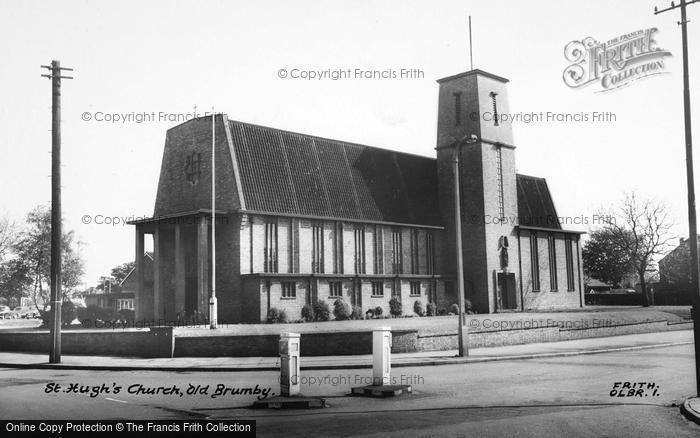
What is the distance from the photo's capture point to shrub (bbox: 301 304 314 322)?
40.2m

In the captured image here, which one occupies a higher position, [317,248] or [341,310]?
[317,248]

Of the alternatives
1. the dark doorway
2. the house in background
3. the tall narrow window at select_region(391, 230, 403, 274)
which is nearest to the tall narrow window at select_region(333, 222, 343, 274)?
the tall narrow window at select_region(391, 230, 403, 274)

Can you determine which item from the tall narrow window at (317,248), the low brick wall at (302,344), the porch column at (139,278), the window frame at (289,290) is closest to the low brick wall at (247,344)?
the low brick wall at (302,344)

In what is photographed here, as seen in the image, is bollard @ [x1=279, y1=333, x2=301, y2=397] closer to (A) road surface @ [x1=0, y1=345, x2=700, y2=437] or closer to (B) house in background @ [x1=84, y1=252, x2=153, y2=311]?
(A) road surface @ [x1=0, y1=345, x2=700, y2=437]

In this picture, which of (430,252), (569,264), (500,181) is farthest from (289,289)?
(569,264)

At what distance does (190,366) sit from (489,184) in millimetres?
35060

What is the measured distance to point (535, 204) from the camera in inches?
2424

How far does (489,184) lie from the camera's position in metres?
51.6

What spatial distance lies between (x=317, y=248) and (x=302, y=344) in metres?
19.8

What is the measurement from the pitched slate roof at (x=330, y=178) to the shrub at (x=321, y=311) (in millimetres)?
5966

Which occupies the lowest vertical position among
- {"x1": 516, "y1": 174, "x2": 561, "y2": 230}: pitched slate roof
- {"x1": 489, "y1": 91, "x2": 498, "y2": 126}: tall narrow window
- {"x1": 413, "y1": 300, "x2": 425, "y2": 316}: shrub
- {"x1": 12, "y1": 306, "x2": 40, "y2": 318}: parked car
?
{"x1": 12, "y1": 306, "x2": 40, "y2": 318}: parked car

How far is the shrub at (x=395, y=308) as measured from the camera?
46188mm

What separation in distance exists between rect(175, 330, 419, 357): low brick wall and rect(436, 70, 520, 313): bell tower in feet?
87.4

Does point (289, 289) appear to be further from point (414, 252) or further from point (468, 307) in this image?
point (468, 307)
